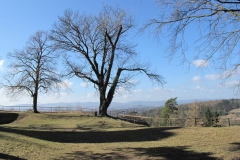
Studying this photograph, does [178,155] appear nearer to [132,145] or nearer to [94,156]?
[94,156]

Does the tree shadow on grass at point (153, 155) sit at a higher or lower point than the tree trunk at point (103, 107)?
lower

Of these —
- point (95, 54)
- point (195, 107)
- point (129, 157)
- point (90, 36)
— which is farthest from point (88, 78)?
point (195, 107)

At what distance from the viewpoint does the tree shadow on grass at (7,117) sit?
29.5 meters

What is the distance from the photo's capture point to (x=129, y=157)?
9.78 meters

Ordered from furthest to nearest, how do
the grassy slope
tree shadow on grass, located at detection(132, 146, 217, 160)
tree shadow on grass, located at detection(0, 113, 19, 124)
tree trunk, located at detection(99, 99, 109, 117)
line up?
tree trunk, located at detection(99, 99, 109, 117)
tree shadow on grass, located at detection(0, 113, 19, 124)
the grassy slope
tree shadow on grass, located at detection(132, 146, 217, 160)

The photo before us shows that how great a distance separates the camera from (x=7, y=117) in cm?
3127

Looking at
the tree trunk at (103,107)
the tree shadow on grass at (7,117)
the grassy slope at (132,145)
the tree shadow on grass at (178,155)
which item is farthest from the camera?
the tree trunk at (103,107)

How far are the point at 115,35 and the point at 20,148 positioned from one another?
21.8m

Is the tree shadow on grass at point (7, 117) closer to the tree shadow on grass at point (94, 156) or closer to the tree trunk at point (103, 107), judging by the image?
the tree trunk at point (103, 107)

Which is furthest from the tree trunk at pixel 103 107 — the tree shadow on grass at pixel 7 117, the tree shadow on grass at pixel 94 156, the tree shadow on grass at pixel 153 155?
the tree shadow on grass at pixel 94 156

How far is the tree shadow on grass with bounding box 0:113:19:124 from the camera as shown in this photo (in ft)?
96.9

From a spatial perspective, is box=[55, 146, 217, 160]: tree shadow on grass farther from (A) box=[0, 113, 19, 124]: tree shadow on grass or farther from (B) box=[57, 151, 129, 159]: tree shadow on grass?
(A) box=[0, 113, 19, 124]: tree shadow on grass

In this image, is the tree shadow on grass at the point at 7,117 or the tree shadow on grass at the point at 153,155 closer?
the tree shadow on grass at the point at 153,155

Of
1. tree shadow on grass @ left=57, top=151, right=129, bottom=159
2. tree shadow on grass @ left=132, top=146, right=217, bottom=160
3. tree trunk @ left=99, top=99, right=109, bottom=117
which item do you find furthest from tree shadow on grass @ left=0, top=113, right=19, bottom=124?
tree shadow on grass @ left=132, top=146, right=217, bottom=160
